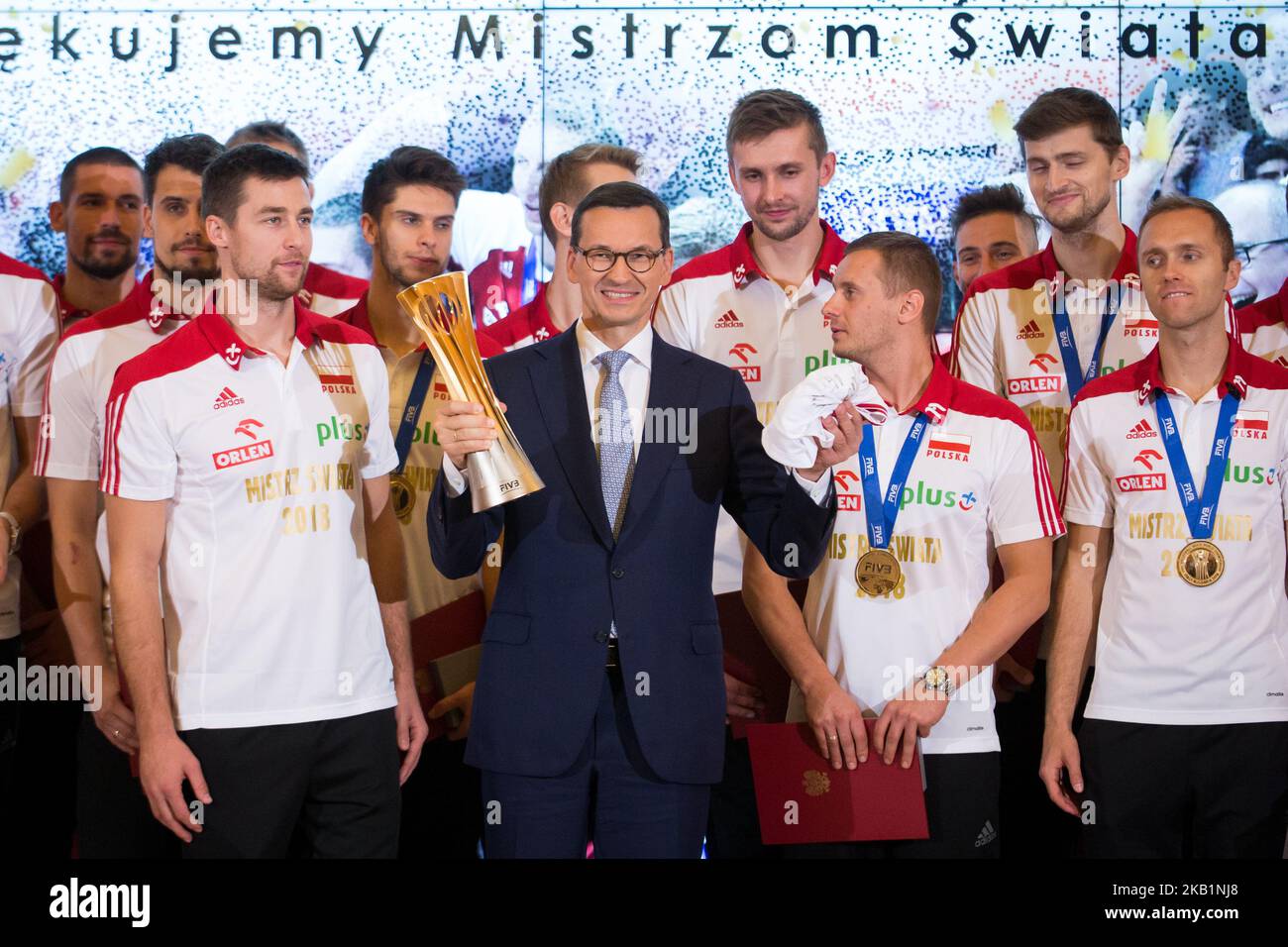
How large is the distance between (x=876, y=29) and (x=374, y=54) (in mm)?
1548

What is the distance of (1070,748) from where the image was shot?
3.42 meters

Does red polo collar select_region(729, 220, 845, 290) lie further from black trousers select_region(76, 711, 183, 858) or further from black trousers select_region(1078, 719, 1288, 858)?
black trousers select_region(76, 711, 183, 858)

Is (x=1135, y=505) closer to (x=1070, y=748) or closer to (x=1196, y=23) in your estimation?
(x=1070, y=748)

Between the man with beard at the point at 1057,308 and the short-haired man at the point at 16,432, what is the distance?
2524mm

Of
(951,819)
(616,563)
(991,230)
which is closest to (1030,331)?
(991,230)

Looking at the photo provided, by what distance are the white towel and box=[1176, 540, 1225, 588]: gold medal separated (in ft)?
3.55

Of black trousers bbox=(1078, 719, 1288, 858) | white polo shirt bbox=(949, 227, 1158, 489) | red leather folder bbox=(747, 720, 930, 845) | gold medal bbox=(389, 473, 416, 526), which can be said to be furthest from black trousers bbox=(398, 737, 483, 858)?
white polo shirt bbox=(949, 227, 1158, 489)

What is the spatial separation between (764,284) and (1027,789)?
5.27 feet

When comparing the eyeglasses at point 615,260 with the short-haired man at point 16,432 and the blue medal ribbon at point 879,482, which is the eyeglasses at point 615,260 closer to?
the blue medal ribbon at point 879,482

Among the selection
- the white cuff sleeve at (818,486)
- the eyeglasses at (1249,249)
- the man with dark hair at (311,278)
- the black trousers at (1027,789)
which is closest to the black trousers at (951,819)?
the black trousers at (1027,789)

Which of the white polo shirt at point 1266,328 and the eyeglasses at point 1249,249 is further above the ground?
the eyeglasses at point 1249,249

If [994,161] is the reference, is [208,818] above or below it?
below

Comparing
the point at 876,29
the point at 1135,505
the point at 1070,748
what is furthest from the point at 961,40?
the point at 1070,748

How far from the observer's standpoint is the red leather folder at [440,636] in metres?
3.80
